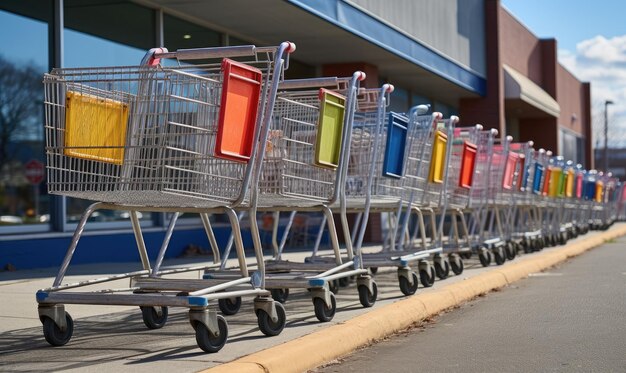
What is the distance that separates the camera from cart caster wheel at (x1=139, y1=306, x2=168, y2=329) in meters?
6.92

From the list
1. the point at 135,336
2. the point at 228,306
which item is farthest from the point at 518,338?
the point at 135,336

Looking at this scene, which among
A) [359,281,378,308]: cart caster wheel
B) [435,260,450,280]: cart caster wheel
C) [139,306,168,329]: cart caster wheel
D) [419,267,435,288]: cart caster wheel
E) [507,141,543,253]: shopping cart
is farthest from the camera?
[507,141,543,253]: shopping cart

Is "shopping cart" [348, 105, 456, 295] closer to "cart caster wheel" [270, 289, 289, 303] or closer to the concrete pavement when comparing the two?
the concrete pavement

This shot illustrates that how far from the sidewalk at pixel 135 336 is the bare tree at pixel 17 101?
3341mm

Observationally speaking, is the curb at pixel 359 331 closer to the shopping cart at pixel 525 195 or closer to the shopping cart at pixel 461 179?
the shopping cart at pixel 461 179

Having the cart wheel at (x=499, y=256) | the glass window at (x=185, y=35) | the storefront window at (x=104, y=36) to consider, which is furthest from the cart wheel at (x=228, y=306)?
the glass window at (x=185, y=35)

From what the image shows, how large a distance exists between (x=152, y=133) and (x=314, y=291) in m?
1.82

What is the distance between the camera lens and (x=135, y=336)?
6633 millimetres

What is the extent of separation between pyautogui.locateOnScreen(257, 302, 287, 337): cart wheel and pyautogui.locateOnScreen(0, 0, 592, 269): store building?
6.34 metres

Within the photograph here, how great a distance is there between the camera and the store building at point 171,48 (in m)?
12.6

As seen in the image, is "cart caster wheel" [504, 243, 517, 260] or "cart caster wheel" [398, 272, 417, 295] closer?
"cart caster wheel" [398, 272, 417, 295]

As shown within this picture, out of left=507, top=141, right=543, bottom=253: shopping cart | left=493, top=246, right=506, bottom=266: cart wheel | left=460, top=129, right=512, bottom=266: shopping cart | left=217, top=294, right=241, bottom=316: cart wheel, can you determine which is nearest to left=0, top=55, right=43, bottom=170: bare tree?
left=460, top=129, right=512, bottom=266: shopping cart

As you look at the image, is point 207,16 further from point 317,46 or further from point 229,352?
point 229,352

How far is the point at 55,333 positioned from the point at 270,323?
132 centimetres
